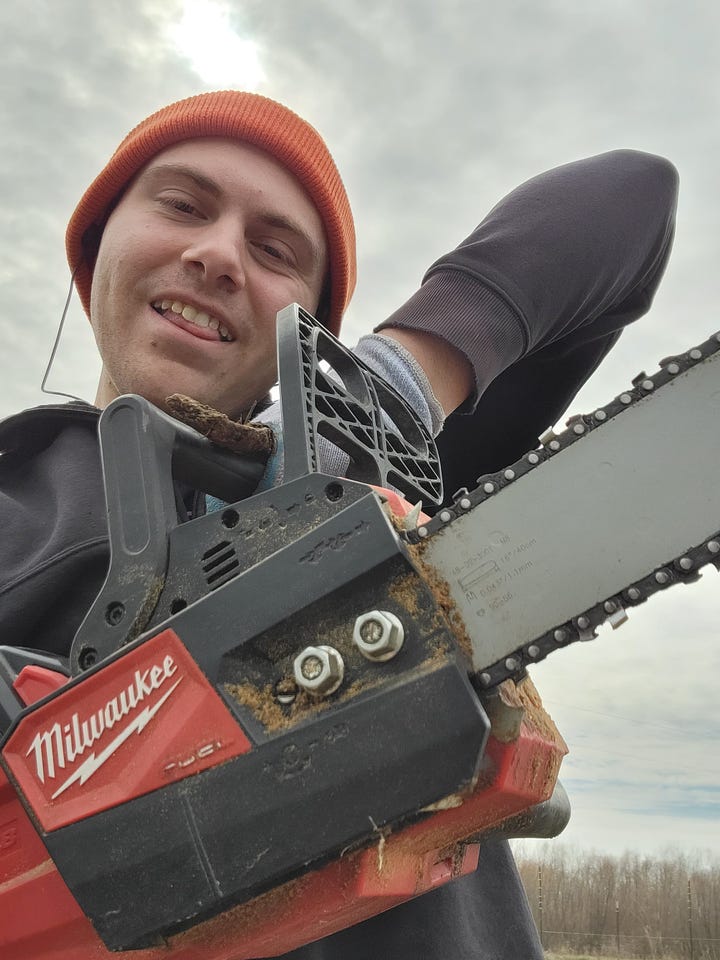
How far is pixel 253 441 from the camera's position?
4.45ft

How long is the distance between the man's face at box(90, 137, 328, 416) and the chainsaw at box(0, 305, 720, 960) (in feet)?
2.77

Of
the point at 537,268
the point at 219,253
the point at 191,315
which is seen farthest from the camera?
A: the point at 537,268

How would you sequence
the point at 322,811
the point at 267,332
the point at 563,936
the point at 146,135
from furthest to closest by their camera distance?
the point at 563,936, the point at 146,135, the point at 267,332, the point at 322,811

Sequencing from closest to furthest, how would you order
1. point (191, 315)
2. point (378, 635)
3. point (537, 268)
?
point (378, 635) → point (191, 315) → point (537, 268)

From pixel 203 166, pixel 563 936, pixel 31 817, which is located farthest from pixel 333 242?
pixel 563 936

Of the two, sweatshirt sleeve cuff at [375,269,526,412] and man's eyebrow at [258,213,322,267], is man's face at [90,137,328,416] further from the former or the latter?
sweatshirt sleeve cuff at [375,269,526,412]

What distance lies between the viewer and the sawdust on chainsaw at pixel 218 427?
4.34 feet

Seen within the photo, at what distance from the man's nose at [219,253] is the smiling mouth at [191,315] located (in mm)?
98

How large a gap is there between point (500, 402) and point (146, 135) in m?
1.42

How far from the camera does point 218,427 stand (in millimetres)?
1333

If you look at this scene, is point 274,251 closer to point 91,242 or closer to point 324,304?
point 324,304

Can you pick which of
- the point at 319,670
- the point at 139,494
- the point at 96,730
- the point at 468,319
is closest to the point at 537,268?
the point at 468,319

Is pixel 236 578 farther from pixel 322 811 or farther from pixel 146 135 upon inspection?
pixel 146 135

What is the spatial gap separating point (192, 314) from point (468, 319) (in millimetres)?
737
